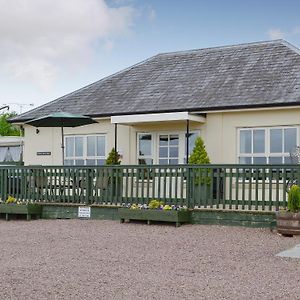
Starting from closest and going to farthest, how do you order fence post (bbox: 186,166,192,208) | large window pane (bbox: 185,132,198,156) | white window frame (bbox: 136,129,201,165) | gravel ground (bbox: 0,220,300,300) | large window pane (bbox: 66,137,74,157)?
1. gravel ground (bbox: 0,220,300,300)
2. fence post (bbox: 186,166,192,208)
3. large window pane (bbox: 185,132,198,156)
4. white window frame (bbox: 136,129,201,165)
5. large window pane (bbox: 66,137,74,157)

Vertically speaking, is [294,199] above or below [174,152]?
below

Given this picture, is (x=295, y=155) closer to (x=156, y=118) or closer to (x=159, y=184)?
(x=159, y=184)

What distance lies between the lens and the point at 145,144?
58.1ft

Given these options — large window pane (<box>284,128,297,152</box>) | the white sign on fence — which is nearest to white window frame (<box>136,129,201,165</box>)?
large window pane (<box>284,128,297,152</box>)

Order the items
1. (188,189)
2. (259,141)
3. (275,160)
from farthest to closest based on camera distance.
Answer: (259,141) < (275,160) < (188,189)

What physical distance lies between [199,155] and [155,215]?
3.54 meters

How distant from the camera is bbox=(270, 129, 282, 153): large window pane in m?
15.6

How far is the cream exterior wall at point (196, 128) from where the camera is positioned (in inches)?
617

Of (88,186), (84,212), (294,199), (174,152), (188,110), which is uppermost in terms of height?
(188,110)

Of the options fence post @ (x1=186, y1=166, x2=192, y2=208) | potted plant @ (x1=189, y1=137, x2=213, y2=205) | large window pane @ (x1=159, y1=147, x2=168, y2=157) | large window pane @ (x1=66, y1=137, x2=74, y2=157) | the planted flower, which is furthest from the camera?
large window pane @ (x1=66, y1=137, x2=74, y2=157)

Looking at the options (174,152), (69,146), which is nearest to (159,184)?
(174,152)

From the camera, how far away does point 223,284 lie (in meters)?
6.89

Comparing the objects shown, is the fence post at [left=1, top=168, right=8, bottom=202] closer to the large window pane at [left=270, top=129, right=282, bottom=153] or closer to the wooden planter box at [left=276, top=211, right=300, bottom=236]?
the large window pane at [left=270, top=129, right=282, bottom=153]

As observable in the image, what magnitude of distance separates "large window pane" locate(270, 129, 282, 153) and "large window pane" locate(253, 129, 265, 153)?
24 cm
